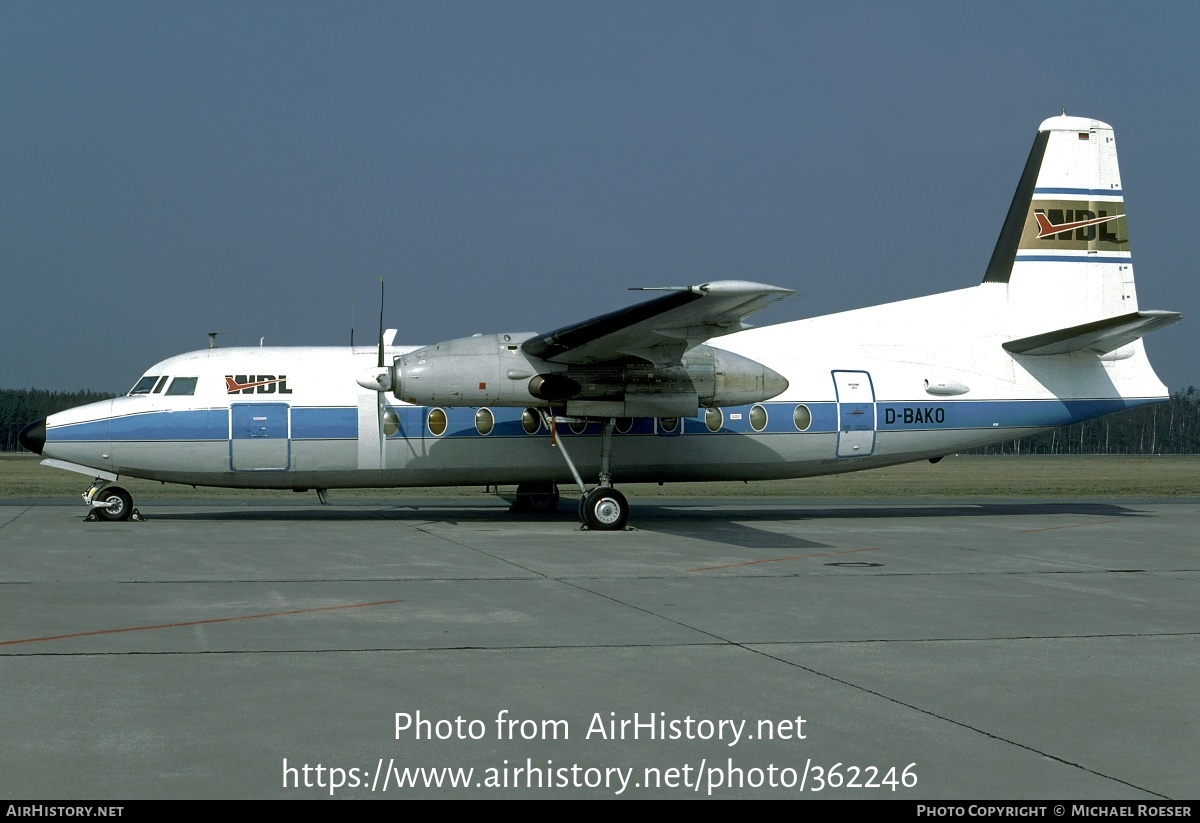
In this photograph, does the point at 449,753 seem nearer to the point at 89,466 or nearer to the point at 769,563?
the point at 769,563

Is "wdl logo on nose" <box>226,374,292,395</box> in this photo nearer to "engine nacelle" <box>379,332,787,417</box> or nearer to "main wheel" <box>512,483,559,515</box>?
"engine nacelle" <box>379,332,787,417</box>

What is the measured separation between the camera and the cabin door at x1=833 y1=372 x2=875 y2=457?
20469 mm

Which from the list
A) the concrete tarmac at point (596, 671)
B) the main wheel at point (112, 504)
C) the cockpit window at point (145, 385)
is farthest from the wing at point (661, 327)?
the main wheel at point (112, 504)

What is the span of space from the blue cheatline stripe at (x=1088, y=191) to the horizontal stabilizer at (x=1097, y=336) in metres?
2.85

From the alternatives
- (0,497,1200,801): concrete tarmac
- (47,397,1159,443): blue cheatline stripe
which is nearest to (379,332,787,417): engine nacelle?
(47,397,1159,443): blue cheatline stripe

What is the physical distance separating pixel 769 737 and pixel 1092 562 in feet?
32.2

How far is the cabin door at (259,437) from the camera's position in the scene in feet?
62.0

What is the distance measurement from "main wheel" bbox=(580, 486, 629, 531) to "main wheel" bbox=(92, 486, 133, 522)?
783 centimetres

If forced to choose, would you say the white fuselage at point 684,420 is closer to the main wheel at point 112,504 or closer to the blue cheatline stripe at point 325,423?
the blue cheatline stripe at point 325,423

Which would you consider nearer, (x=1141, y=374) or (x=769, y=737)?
(x=769, y=737)

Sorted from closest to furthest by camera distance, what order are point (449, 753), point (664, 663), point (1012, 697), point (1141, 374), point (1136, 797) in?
1. point (1136, 797)
2. point (449, 753)
3. point (1012, 697)
4. point (664, 663)
5. point (1141, 374)

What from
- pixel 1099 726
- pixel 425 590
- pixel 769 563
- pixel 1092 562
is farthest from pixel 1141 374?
pixel 1099 726

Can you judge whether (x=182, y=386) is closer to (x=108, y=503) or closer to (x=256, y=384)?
(x=256, y=384)

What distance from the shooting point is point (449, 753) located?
5703mm
